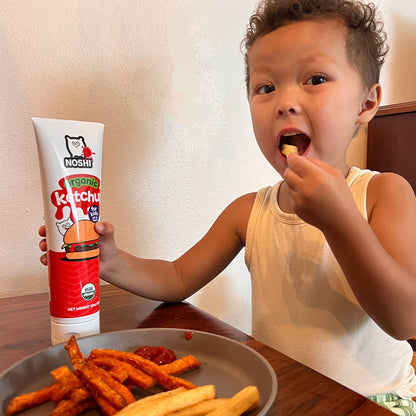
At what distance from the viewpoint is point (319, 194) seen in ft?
1.58

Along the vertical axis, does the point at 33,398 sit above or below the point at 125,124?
below

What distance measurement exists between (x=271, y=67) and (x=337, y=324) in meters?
0.43

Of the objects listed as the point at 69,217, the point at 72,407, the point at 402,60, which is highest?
the point at 402,60

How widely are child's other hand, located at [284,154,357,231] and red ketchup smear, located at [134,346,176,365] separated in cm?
23

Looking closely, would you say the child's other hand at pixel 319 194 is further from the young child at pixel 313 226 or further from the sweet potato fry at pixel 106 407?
the sweet potato fry at pixel 106 407

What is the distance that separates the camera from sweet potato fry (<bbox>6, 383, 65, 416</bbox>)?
348 mm

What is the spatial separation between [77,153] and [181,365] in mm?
268

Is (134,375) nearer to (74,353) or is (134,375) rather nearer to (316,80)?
(74,353)

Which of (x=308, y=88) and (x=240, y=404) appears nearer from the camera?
(x=240, y=404)

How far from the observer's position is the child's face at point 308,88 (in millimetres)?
646

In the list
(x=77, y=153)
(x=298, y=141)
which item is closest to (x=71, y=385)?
(x=77, y=153)

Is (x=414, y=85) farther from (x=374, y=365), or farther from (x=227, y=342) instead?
(x=227, y=342)

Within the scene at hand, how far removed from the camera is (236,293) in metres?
1.08

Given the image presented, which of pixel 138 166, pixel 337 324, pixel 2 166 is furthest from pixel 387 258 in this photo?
pixel 2 166
